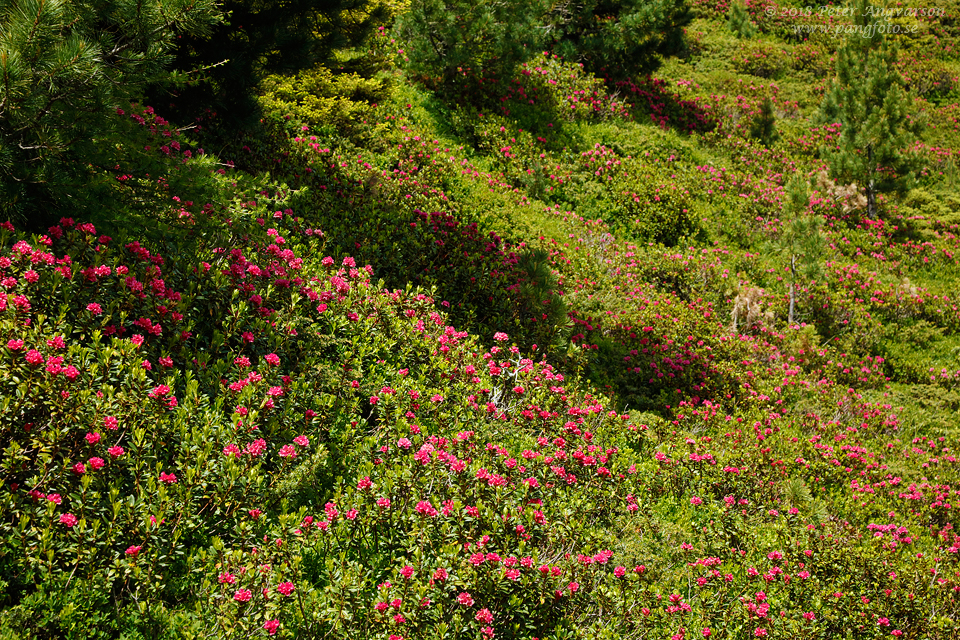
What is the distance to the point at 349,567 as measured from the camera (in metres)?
3.59

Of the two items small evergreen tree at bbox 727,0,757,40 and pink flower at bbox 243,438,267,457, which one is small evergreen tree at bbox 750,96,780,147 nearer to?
small evergreen tree at bbox 727,0,757,40

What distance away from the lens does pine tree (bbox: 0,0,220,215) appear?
11.3 feet

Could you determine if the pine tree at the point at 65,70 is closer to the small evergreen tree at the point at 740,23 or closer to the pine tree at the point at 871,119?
the pine tree at the point at 871,119

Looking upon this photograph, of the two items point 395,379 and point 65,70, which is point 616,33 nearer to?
point 395,379

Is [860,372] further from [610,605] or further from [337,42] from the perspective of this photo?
[337,42]

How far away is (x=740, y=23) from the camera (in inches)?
1131

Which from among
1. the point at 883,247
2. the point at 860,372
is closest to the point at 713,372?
the point at 860,372

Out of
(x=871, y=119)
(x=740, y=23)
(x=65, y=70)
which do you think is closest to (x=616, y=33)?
(x=871, y=119)

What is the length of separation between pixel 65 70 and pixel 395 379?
339 cm

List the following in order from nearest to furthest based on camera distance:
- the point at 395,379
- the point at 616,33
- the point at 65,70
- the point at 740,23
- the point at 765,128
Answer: the point at 65,70
the point at 395,379
the point at 616,33
the point at 765,128
the point at 740,23

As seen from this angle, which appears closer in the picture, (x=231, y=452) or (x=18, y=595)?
(x=18, y=595)

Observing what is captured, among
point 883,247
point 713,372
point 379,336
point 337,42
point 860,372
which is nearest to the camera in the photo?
point 379,336

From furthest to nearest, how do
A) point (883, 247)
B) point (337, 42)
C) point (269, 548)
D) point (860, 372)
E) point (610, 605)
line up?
1. point (883, 247)
2. point (860, 372)
3. point (337, 42)
4. point (610, 605)
5. point (269, 548)

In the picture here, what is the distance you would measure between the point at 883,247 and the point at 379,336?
15.8m
